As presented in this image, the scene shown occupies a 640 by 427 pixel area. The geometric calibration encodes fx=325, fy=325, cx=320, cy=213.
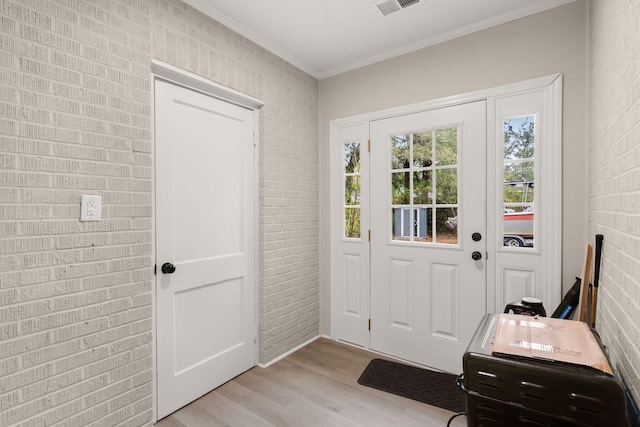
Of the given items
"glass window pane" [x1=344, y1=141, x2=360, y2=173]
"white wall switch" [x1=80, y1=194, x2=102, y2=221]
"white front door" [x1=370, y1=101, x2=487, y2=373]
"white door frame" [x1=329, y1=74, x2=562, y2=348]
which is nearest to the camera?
"white wall switch" [x1=80, y1=194, x2=102, y2=221]

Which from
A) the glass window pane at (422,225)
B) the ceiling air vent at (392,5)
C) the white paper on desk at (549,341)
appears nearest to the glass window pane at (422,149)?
the glass window pane at (422,225)

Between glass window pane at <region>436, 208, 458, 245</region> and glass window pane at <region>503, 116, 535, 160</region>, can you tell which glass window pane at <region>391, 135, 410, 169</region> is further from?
glass window pane at <region>503, 116, 535, 160</region>

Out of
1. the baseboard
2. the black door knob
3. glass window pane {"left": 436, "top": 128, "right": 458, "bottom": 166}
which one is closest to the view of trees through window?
glass window pane {"left": 436, "top": 128, "right": 458, "bottom": 166}

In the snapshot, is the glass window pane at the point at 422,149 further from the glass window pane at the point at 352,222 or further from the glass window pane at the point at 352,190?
the glass window pane at the point at 352,222

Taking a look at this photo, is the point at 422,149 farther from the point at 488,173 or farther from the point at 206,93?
the point at 206,93

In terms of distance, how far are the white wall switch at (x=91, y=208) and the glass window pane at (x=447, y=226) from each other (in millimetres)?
2254

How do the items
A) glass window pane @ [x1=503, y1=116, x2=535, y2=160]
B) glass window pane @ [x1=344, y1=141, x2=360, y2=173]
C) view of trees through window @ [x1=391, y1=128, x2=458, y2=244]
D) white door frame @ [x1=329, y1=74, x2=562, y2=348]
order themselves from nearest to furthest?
white door frame @ [x1=329, y1=74, x2=562, y2=348] → glass window pane @ [x1=503, y1=116, x2=535, y2=160] → view of trees through window @ [x1=391, y1=128, x2=458, y2=244] → glass window pane @ [x1=344, y1=141, x2=360, y2=173]

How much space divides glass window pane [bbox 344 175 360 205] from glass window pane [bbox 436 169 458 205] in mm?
730

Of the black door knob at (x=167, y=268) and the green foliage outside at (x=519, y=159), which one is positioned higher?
the green foliage outside at (x=519, y=159)

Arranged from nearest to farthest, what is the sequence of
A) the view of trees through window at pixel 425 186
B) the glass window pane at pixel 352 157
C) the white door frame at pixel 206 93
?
1. the white door frame at pixel 206 93
2. the view of trees through window at pixel 425 186
3. the glass window pane at pixel 352 157

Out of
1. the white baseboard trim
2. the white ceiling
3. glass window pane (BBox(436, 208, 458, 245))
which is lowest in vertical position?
the white baseboard trim


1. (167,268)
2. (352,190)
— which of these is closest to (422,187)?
(352,190)

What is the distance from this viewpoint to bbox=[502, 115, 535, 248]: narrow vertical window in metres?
2.21

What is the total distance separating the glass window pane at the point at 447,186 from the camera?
2.50 m
